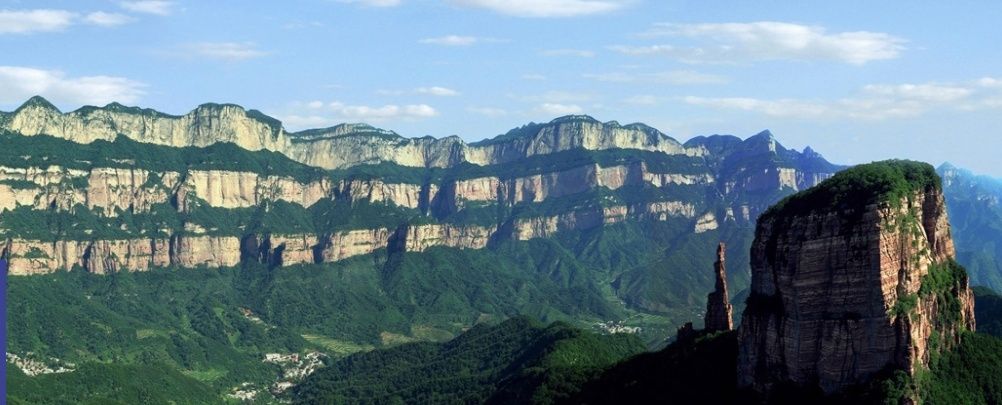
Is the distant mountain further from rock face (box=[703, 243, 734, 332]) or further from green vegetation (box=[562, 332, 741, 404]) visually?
rock face (box=[703, 243, 734, 332])

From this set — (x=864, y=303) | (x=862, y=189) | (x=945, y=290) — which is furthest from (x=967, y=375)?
(x=862, y=189)

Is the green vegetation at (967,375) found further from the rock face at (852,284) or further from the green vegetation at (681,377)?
the green vegetation at (681,377)

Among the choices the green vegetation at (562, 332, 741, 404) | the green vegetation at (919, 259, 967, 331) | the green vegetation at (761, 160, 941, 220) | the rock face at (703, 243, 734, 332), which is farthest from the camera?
the rock face at (703, 243, 734, 332)

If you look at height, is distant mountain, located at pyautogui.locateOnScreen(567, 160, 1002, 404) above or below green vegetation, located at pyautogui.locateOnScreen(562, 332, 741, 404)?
above

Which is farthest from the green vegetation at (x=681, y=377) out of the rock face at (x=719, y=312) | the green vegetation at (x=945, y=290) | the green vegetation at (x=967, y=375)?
the green vegetation at (x=945, y=290)

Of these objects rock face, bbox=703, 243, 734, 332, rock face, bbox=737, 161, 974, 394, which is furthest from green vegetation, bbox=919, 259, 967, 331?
rock face, bbox=703, 243, 734, 332

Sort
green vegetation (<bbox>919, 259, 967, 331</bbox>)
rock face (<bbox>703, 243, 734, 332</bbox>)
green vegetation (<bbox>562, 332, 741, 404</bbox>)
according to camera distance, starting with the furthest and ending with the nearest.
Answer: rock face (<bbox>703, 243, 734, 332</bbox>), green vegetation (<bbox>562, 332, 741, 404</bbox>), green vegetation (<bbox>919, 259, 967, 331</bbox>)
